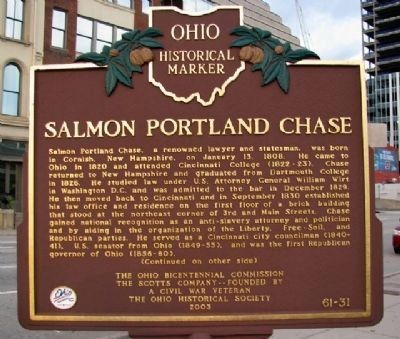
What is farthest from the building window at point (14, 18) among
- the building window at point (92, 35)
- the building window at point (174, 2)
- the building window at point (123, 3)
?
the building window at point (174, 2)

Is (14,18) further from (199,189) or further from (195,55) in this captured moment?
(199,189)

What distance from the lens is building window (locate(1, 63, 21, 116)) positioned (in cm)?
2438

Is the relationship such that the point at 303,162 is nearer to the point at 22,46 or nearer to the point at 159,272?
the point at 159,272

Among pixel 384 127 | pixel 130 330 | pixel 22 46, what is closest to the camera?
pixel 130 330

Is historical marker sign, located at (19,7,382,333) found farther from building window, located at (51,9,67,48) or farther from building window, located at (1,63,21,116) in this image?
building window, located at (51,9,67,48)

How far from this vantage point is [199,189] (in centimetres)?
366

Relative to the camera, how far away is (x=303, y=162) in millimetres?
3668

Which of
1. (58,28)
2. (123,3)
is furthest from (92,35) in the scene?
(123,3)

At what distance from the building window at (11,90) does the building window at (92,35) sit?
375 centimetres

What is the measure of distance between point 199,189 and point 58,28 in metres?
25.3

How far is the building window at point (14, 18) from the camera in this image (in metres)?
24.6

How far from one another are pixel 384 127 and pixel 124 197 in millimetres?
3194

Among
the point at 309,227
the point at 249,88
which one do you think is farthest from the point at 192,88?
the point at 309,227

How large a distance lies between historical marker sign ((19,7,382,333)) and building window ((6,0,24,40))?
23197mm
